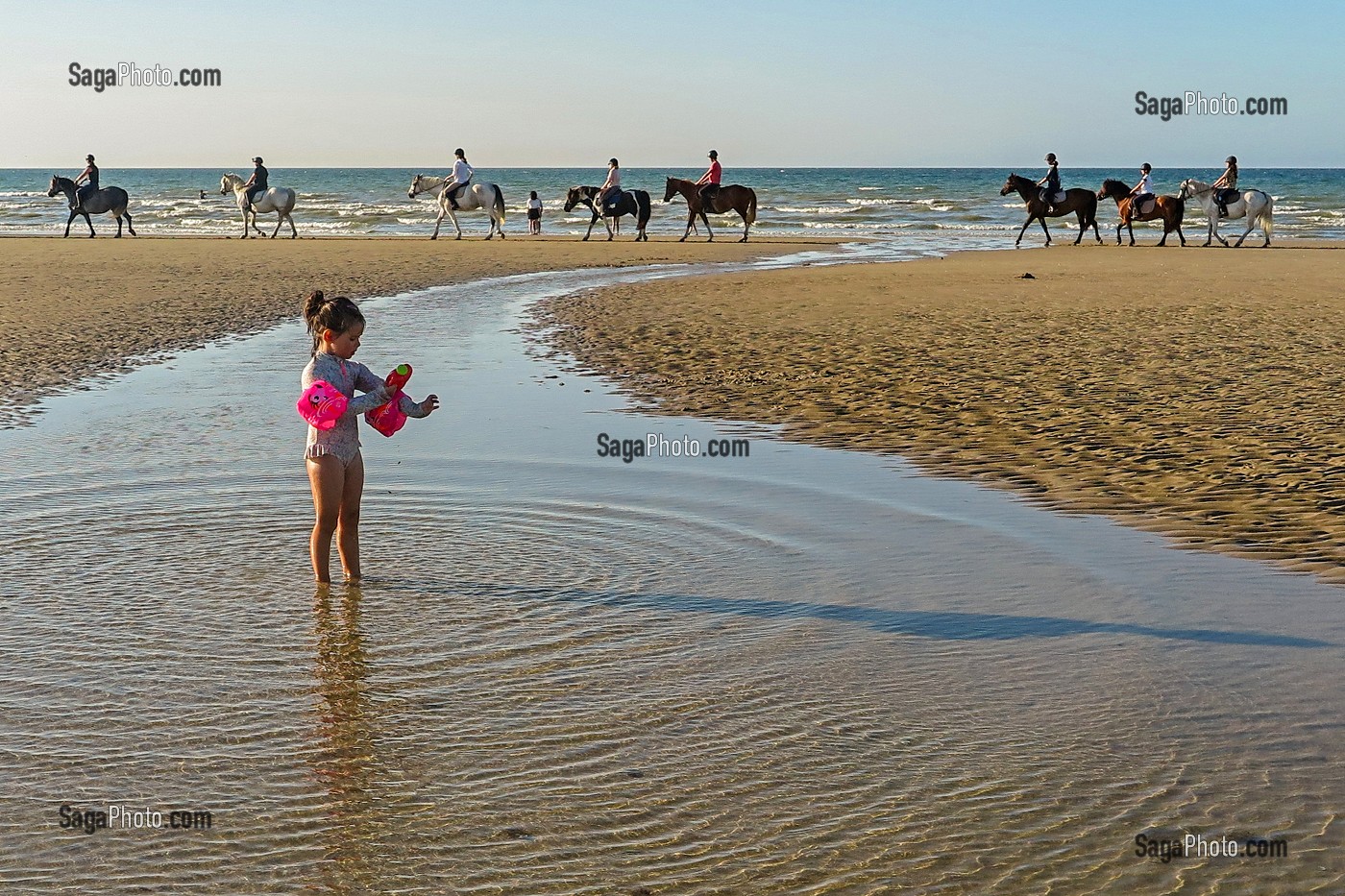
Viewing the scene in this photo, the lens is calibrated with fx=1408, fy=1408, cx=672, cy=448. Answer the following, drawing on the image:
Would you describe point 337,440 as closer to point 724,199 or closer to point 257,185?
point 724,199

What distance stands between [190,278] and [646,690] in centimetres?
1973

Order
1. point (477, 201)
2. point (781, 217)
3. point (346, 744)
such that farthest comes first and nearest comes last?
1. point (781, 217)
2. point (477, 201)
3. point (346, 744)

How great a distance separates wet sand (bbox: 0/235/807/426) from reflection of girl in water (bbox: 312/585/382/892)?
572cm

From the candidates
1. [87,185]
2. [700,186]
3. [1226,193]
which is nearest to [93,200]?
[87,185]

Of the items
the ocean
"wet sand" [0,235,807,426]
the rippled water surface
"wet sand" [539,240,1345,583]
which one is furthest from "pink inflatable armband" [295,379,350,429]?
the ocean

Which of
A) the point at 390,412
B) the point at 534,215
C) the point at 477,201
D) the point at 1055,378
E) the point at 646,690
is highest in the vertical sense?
the point at 477,201

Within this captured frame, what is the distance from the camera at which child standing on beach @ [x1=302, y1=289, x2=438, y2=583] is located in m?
6.04

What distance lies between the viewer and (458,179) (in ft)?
119

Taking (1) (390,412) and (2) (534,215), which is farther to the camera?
(2) (534,215)

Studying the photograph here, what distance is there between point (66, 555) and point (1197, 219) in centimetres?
4798

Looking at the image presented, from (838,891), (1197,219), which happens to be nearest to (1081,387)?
(838,891)

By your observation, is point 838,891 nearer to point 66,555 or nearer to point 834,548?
point 834,548

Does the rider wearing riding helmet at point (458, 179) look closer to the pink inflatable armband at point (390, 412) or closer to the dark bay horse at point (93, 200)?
the dark bay horse at point (93, 200)

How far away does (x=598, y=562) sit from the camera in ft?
21.1
